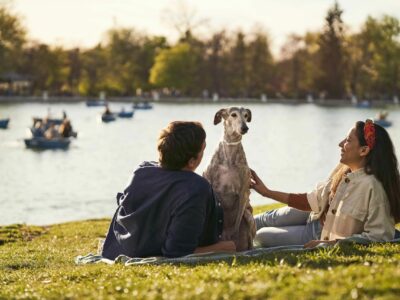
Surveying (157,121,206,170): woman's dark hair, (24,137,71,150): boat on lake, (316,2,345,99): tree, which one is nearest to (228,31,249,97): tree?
(316,2,345,99): tree

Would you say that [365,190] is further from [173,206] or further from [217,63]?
[217,63]

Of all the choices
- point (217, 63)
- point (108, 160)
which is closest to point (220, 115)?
point (108, 160)

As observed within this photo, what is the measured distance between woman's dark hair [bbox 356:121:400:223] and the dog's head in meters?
1.00

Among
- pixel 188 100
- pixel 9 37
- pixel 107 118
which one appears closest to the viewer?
pixel 107 118

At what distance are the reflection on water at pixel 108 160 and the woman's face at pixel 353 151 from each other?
12.2 metres

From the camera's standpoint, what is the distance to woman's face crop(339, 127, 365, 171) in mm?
6008

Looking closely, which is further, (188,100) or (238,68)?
(188,100)

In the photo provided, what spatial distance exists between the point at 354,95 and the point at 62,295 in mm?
98798

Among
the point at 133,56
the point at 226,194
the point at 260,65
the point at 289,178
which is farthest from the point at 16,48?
the point at 226,194

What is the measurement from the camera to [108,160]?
38.9m

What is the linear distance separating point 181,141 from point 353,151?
1.43 m

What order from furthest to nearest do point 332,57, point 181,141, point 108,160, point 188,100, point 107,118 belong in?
point 188,100
point 332,57
point 107,118
point 108,160
point 181,141

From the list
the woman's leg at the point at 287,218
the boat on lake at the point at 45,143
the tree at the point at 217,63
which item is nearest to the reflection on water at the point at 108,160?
the boat on lake at the point at 45,143

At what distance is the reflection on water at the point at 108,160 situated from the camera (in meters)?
23.4
